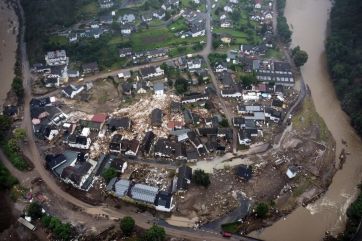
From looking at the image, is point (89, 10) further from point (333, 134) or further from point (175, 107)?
point (333, 134)

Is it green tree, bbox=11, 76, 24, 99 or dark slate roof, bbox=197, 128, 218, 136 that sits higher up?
green tree, bbox=11, 76, 24, 99

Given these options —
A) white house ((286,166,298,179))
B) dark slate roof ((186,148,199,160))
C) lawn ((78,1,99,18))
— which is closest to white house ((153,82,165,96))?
dark slate roof ((186,148,199,160))

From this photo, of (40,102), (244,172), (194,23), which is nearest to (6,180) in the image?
(40,102)

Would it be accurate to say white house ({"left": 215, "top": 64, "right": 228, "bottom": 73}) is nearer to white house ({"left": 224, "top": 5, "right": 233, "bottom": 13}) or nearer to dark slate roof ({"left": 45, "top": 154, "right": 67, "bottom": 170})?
white house ({"left": 224, "top": 5, "right": 233, "bottom": 13})

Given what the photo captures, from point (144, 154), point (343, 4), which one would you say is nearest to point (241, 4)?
point (343, 4)

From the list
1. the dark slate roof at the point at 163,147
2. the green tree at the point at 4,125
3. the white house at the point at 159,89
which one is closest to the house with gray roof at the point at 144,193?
the dark slate roof at the point at 163,147

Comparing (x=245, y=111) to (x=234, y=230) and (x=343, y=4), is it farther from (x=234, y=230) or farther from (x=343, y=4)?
(x=343, y=4)

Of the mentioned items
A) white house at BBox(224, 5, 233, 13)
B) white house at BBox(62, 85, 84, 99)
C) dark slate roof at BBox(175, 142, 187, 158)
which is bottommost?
dark slate roof at BBox(175, 142, 187, 158)
